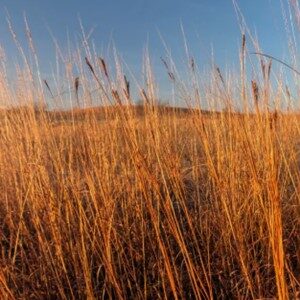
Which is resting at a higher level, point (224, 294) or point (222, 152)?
point (222, 152)

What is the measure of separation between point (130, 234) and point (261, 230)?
0.57 meters

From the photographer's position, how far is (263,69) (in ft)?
3.65

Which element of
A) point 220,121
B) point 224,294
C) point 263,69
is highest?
point 263,69

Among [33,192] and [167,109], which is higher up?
[167,109]

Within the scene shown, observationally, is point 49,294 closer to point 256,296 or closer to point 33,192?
point 33,192

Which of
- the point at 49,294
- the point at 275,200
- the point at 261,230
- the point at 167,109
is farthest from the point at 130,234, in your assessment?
the point at 167,109

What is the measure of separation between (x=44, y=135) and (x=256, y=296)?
4.01ft

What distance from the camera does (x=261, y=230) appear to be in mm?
1580

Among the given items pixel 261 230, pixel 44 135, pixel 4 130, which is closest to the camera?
pixel 261 230

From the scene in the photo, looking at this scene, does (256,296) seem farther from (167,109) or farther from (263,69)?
(167,109)

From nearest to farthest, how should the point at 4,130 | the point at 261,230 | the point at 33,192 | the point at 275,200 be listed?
the point at 275,200 → the point at 261,230 → the point at 33,192 → the point at 4,130

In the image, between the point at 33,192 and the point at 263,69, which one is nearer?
the point at 263,69

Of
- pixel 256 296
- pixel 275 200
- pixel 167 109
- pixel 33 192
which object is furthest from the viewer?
pixel 167 109

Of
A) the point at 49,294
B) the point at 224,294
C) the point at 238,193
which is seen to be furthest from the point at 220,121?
the point at 49,294
